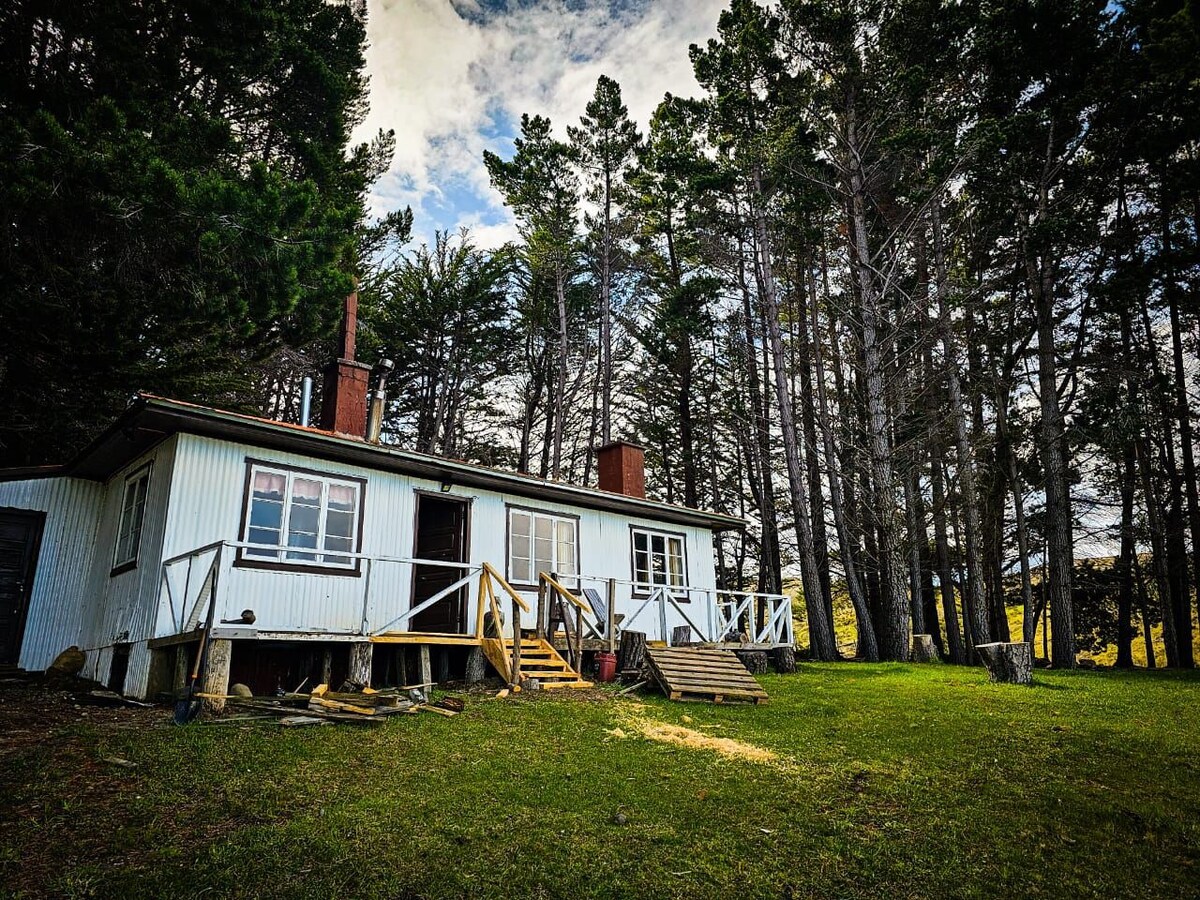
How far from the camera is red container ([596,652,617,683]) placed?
11328 millimetres

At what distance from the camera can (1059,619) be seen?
621 inches

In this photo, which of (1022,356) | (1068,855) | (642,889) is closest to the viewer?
(642,889)

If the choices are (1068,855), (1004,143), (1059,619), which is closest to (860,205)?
(1004,143)

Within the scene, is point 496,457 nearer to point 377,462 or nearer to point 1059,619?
point 377,462

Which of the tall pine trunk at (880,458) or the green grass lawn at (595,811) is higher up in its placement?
the tall pine trunk at (880,458)

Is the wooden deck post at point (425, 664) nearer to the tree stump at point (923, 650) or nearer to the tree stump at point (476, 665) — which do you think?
the tree stump at point (476, 665)

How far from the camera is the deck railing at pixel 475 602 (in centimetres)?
927

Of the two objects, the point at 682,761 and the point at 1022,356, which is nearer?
the point at 682,761

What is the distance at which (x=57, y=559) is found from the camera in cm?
Answer: 1191

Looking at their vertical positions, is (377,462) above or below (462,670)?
above

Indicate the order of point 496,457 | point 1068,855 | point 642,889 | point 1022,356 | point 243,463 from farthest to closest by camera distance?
point 496,457 → point 1022,356 → point 243,463 → point 1068,855 → point 642,889

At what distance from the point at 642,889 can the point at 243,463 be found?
8565 mm

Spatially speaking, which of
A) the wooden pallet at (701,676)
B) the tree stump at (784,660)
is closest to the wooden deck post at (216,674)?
the wooden pallet at (701,676)

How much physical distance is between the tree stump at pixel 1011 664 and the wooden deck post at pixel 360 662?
31.7 feet
